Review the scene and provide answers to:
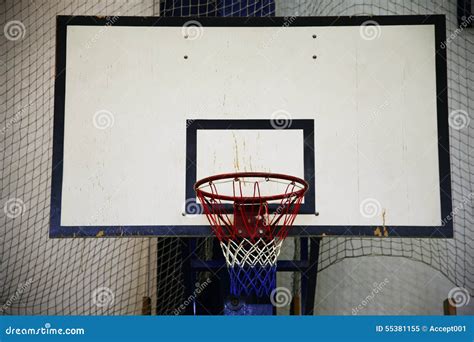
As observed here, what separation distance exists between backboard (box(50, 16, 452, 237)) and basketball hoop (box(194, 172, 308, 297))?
0.11 m

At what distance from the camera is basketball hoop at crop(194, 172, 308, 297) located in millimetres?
4082

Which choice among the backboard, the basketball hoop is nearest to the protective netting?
the backboard

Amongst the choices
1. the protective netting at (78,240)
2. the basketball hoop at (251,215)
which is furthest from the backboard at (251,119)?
the protective netting at (78,240)

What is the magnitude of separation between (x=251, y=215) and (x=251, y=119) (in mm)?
646

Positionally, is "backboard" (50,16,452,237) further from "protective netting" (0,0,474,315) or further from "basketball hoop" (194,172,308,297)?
"protective netting" (0,0,474,315)

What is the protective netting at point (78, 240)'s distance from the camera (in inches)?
225

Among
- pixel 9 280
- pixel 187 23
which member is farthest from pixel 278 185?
pixel 9 280

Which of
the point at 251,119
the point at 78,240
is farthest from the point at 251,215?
the point at 78,240

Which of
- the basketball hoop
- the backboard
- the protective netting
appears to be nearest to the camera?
the basketball hoop

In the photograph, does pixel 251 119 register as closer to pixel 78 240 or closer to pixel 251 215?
pixel 251 215

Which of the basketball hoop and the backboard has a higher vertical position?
the backboard

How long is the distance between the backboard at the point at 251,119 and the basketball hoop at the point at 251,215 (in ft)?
0.35

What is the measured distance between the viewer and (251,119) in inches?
176

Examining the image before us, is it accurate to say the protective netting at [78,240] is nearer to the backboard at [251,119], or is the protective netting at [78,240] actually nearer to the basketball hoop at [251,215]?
the backboard at [251,119]
